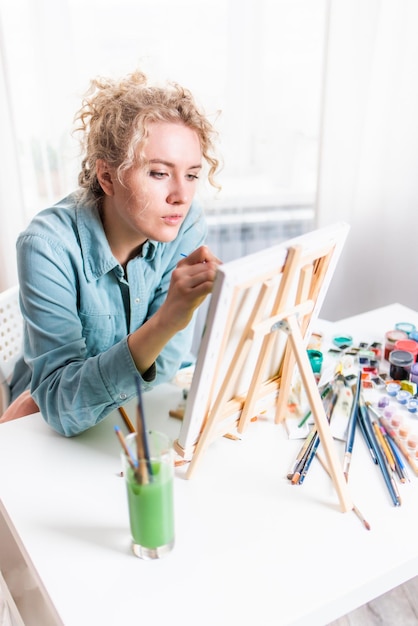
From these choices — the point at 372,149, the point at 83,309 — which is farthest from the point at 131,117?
the point at 372,149

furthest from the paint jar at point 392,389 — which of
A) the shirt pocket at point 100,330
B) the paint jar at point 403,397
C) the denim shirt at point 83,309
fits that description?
the shirt pocket at point 100,330

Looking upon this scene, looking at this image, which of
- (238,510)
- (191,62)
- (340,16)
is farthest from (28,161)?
(238,510)

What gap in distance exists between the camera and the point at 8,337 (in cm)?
127

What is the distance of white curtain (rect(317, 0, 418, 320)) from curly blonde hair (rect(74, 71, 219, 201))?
0.80m

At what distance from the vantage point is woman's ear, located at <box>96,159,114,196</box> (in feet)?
3.21

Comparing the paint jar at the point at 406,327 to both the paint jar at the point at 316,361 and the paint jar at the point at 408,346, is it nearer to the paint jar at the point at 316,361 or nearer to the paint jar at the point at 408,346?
the paint jar at the point at 408,346

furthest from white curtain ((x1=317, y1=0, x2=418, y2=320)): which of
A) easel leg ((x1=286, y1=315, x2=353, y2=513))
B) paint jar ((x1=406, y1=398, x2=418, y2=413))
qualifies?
easel leg ((x1=286, y1=315, x2=353, y2=513))

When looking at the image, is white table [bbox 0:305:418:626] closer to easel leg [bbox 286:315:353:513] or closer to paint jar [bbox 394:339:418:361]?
easel leg [bbox 286:315:353:513]

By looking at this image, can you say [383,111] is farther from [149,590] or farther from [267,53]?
[149,590]

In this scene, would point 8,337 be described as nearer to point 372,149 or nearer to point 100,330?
point 100,330

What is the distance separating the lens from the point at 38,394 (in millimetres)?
876

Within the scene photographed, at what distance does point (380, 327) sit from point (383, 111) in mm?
800

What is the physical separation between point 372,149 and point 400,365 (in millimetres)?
943

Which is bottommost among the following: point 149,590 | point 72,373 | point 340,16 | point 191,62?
point 149,590
